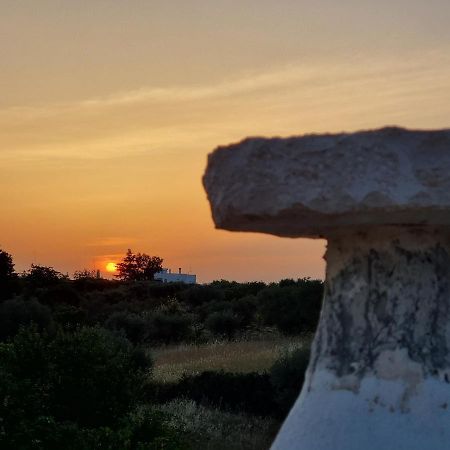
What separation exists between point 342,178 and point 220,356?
1753cm

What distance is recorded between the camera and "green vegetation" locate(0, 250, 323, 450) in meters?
8.21

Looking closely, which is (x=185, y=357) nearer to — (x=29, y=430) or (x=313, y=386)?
(x=29, y=430)

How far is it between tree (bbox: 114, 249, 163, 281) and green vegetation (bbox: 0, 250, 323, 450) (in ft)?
75.6

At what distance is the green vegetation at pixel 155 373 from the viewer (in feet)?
26.9

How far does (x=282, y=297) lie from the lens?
26.6 m

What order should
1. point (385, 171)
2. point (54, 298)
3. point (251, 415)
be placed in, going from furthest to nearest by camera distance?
point (54, 298), point (251, 415), point (385, 171)

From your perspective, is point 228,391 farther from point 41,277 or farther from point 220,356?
point 41,277

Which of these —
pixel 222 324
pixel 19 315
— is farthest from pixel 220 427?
pixel 19 315

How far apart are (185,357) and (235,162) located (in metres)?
18.6

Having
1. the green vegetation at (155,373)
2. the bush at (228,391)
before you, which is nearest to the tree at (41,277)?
the green vegetation at (155,373)

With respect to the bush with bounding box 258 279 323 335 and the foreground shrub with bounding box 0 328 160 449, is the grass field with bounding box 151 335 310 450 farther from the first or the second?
Answer: the bush with bounding box 258 279 323 335

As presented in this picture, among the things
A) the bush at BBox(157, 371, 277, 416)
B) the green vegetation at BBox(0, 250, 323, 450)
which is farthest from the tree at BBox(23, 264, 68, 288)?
the bush at BBox(157, 371, 277, 416)

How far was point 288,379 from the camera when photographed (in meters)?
14.3

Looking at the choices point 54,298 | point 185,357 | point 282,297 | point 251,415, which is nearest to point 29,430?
point 251,415
